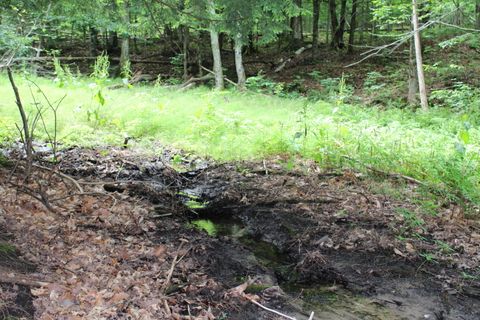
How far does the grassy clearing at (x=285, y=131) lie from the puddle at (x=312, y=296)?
2.39 metres

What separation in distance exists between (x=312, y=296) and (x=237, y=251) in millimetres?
1123

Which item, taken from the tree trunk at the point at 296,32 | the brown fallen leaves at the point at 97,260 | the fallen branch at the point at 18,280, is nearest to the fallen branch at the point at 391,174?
the brown fallen leaves at the point at 97,260

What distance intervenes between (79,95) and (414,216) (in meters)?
9.48

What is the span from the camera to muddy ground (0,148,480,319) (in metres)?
3.48

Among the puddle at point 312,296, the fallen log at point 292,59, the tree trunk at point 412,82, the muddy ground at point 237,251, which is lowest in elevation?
the puddle at point 312,296

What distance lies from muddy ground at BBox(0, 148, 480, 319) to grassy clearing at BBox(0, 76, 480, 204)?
0.50 m

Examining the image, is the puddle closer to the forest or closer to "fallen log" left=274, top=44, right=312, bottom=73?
the forest

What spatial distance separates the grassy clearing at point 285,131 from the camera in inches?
252

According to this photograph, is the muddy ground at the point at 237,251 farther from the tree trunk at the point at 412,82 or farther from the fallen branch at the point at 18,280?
the tree trunk at the point at 412,82

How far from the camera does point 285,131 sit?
8.77 metres

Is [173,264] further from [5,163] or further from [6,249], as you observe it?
[5,163]

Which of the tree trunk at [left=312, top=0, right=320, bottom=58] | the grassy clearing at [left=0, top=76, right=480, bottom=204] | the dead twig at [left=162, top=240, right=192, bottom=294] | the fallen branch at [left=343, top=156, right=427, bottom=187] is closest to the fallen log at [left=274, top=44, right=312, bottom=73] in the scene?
the tree trunk at [left=312, top=0, right=320, bottom=58]

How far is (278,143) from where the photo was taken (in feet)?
26.9

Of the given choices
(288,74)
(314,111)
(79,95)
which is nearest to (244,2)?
(314,111)
